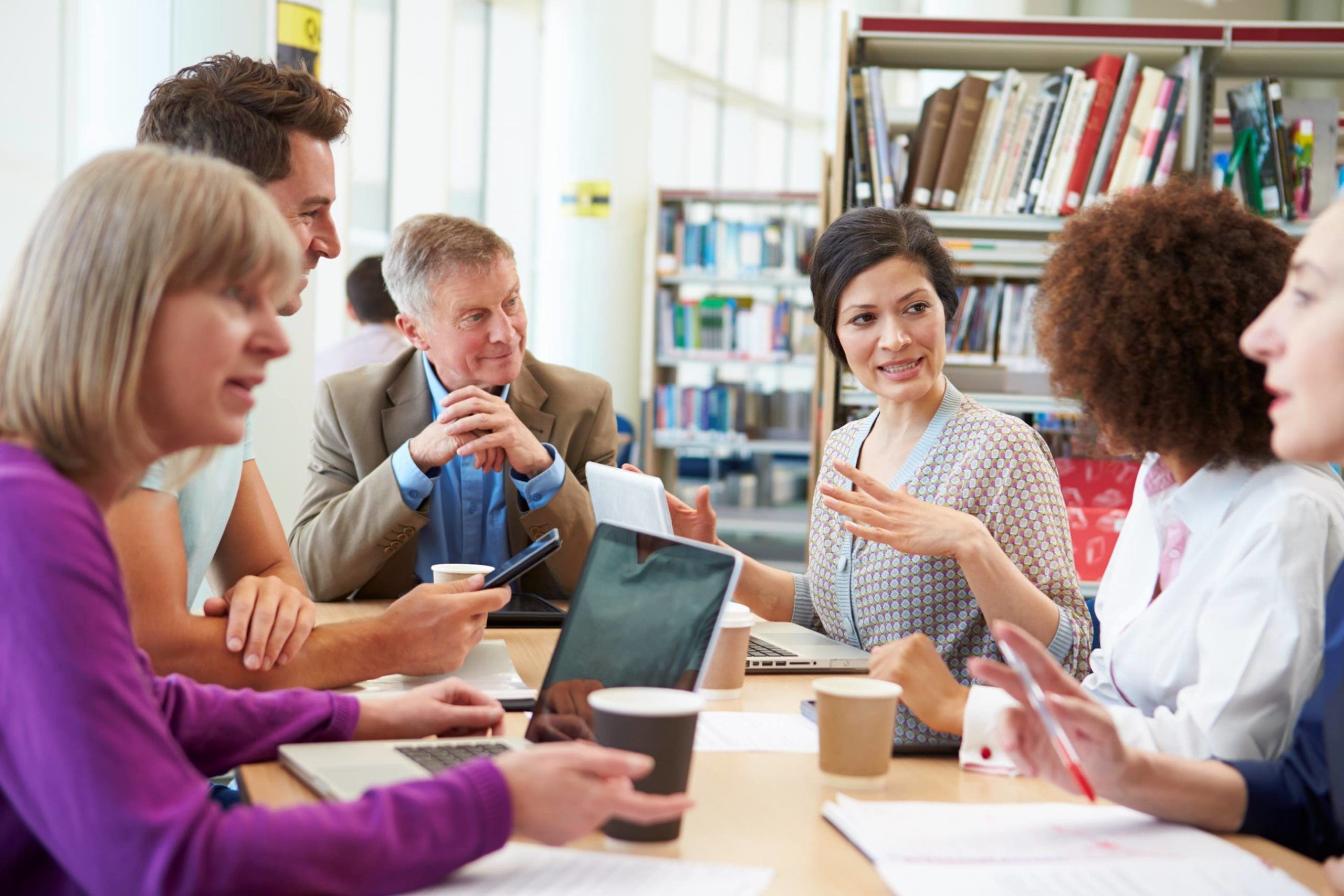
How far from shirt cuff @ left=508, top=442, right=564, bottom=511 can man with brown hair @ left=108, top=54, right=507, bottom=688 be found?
52 cm

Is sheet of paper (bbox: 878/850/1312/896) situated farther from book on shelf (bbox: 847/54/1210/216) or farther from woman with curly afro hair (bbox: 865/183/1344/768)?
book on shelf (bbox: 847/54/1210/216)

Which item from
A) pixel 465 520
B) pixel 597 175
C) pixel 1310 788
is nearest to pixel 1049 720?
pixel 1310 788

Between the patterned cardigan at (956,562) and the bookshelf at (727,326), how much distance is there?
457 cm

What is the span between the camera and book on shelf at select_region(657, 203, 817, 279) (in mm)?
6637

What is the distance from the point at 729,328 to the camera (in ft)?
21.9

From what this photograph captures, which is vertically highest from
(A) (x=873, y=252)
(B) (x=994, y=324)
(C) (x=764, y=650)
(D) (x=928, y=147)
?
(D) (x=928, y=147)

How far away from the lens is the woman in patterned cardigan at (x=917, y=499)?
168cm

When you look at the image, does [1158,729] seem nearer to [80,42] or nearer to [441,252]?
[441,252]

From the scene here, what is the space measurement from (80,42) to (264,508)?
1.76 m

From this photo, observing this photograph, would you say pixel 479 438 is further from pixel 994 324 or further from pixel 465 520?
pixel 994 324

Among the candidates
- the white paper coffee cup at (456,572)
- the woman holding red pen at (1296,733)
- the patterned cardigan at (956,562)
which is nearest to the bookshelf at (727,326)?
the patterned cardigan at (956,562)

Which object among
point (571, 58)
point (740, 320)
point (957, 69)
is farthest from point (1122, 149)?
point (571, 58)

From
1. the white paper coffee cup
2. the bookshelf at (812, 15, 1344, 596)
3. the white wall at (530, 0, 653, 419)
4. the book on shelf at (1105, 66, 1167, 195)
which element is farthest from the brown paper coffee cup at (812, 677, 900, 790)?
the white wall at (530, 0, 653, 419)

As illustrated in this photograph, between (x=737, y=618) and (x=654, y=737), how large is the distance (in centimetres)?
57
